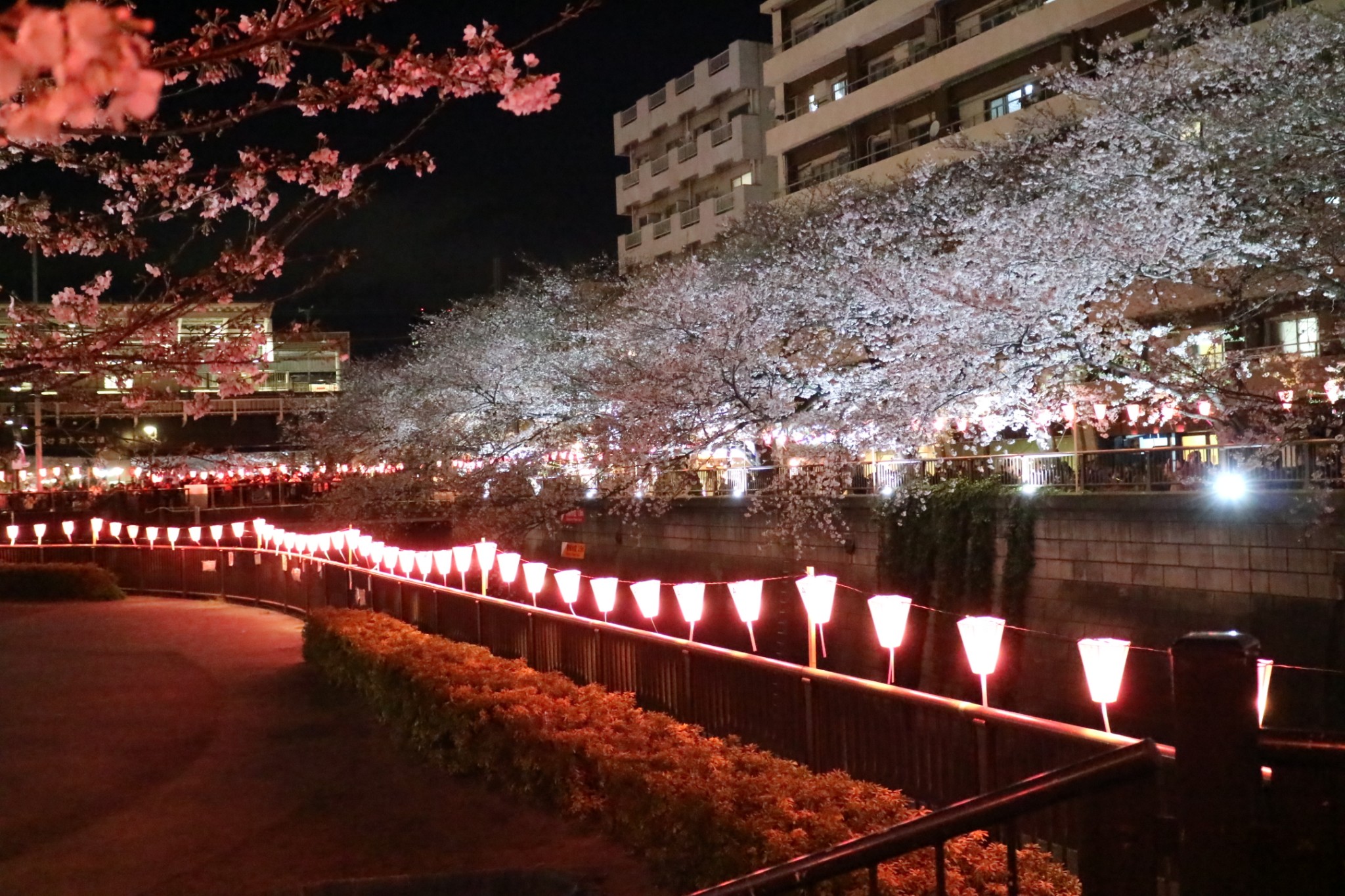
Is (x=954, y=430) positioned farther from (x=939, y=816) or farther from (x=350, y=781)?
(x=939, y=816)

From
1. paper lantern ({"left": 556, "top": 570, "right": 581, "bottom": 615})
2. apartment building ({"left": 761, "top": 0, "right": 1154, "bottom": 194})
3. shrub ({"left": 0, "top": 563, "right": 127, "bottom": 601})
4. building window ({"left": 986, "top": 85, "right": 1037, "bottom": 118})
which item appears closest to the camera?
paper lantern ({"left": 556, "top": 570, "right": 581, "bottom": 615})

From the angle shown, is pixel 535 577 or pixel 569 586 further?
pixel 535 577

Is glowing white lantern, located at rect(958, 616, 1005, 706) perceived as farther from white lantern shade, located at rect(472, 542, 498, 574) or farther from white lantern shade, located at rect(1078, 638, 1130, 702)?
white lantern shade, located at rect(472, 542, 498, 574)

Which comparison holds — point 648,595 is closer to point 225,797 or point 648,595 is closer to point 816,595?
point 816,595

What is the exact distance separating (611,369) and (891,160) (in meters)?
11.2

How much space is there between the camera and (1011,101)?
28.3 m

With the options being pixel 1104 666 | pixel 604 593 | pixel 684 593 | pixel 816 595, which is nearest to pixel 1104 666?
pixel 1104 666

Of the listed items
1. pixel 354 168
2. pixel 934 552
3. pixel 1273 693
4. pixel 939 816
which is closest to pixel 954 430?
pixel 934 552

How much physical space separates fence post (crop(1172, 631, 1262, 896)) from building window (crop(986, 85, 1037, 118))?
25.6 meters

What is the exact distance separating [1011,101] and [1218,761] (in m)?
27.9

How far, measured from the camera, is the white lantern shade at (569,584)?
42.9 ft

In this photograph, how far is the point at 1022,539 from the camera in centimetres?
1842

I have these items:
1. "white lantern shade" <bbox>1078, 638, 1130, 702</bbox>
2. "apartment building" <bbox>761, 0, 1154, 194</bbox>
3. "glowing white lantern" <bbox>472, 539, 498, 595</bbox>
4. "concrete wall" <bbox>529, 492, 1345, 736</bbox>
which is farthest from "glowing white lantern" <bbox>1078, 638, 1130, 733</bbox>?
"apartment building" <bbox>761, 0, 1154, 194</bbox>

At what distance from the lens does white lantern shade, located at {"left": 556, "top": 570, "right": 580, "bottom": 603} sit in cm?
1306
